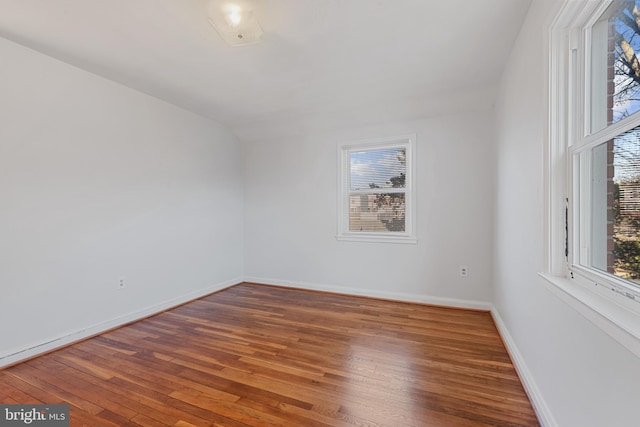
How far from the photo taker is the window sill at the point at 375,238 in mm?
3527

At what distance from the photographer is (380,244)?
369 centimetres

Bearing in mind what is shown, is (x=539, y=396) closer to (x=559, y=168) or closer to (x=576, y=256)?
(x=576, y=256)

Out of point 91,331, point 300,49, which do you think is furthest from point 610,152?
point 91,331

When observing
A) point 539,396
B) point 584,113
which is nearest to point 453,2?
point 584,113

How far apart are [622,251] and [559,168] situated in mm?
566

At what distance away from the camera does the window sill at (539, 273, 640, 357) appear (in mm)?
815

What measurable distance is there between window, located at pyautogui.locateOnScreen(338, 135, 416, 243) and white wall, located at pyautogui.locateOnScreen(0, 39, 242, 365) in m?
2.01

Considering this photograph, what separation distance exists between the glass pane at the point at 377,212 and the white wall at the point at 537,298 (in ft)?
3.80

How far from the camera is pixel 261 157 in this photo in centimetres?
444

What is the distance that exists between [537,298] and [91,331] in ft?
12.1

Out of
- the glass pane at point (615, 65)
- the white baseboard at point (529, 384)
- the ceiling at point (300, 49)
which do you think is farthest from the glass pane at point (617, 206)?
the ceiling at point (300, 49)

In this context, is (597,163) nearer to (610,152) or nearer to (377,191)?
(610,152)

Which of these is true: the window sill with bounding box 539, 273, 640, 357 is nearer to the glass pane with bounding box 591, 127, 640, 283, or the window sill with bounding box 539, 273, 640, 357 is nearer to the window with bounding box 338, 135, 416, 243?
the glass pane with bounding box 591, 127, 640, 283

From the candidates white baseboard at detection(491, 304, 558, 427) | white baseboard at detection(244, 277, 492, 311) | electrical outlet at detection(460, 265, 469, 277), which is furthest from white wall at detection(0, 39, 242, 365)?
white baseboard at detection(491, 304, 558, 427)
